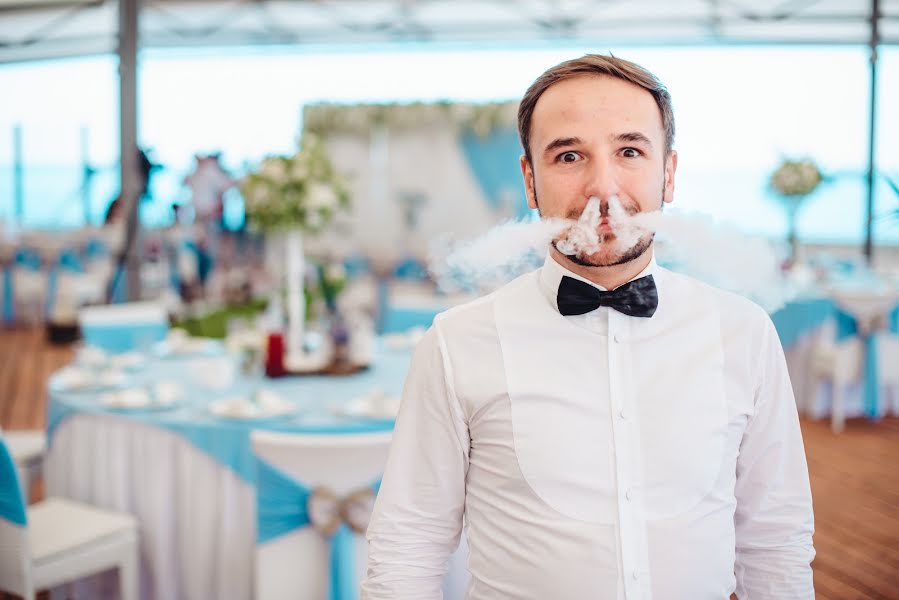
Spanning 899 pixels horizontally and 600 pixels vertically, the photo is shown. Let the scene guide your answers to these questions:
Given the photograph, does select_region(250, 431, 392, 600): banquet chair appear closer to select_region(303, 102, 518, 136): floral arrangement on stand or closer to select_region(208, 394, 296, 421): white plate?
select_region(208, 394, 296, 421): white plate

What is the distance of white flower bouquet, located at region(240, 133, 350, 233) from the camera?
3129 millimetres

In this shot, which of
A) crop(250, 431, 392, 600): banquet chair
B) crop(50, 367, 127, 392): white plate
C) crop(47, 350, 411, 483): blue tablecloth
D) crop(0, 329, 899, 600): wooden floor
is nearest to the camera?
crop(250, 431, 392, 600): banquet chair

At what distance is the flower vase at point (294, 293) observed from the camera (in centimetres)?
324

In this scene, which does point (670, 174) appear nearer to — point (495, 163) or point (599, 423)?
point (599, 423)

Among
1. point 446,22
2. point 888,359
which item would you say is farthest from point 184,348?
point 446,22

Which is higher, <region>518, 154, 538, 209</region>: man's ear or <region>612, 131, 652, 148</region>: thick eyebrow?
<region>612, 131, 652, 148</region>: thick eyebrow

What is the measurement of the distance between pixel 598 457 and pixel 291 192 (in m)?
2.32

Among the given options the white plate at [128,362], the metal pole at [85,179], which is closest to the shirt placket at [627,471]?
the white plate at [128,362]

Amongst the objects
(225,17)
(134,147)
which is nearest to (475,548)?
(134,147)

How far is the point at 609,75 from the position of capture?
3.50 feet

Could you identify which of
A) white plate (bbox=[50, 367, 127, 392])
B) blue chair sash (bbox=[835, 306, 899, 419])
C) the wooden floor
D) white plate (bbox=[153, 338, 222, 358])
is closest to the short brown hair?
white plate (bbox=[50, 367, 127, 392])

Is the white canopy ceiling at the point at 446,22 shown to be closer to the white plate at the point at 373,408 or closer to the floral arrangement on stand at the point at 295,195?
the floral arrangement on stand at the point at 295,195

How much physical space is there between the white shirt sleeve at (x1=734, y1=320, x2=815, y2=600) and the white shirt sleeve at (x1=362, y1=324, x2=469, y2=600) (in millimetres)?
416

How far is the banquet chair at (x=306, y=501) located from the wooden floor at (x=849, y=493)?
1834 millimetres
